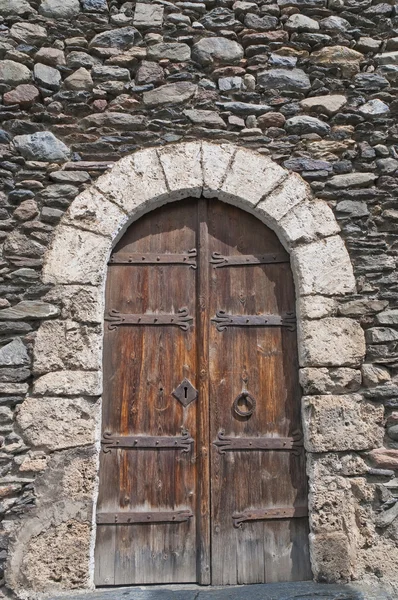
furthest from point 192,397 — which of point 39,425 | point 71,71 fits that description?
point 71,71

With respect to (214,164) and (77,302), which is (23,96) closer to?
(214,164)

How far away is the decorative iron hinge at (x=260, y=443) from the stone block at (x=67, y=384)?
0.78 metres

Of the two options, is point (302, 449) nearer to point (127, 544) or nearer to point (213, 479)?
point (213, 479)

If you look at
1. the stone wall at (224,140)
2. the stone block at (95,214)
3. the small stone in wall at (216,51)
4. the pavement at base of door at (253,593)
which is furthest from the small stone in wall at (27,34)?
the pavement at base of door at (253,593)

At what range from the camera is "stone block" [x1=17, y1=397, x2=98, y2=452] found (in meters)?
2.90

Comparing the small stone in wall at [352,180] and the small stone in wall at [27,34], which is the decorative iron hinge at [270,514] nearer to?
the small stone in wall at [352,180]

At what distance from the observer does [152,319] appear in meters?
3.26

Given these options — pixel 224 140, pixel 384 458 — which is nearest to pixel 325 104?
pixel 224 140

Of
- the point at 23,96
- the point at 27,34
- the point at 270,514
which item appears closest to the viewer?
the point at 270,514

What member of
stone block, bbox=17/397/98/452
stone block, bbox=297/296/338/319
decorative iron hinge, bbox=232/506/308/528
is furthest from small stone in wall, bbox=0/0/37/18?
decorative iron hinge, bbox=232/506/308/528

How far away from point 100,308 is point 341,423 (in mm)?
1525

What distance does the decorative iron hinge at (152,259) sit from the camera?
3330mm

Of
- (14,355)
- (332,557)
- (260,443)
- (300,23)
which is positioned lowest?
(332,557)

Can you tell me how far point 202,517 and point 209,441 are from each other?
0.42 m
